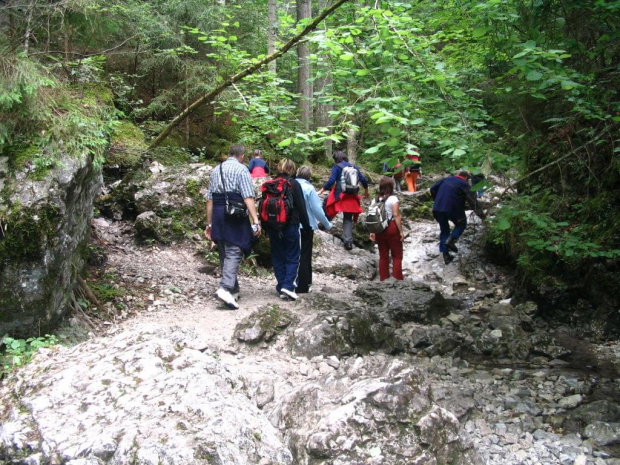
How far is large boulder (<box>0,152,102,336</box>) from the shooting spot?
4.81 m

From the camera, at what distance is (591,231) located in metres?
6.89

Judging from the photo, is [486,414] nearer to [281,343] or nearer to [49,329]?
[281,343]

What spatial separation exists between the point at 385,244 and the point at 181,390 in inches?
250

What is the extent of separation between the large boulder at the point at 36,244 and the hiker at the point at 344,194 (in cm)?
601

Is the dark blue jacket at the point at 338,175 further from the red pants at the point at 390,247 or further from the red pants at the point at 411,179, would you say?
the red pants at the point at 411,179

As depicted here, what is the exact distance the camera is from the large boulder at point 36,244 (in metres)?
4.81

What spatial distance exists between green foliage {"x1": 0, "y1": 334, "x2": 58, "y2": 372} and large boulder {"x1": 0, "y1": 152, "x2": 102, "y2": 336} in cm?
16

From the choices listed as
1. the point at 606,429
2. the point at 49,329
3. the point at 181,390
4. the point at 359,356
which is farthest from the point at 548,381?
the point at 49,329

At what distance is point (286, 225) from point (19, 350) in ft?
12.5

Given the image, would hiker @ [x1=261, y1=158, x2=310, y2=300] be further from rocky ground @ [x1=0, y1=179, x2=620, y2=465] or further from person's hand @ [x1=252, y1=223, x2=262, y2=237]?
rocky ground @ [x1=0, y1=179, x2=620, y2=465]

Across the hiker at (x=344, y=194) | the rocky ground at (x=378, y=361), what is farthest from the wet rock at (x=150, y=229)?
the hiker at (x=344, y=194)

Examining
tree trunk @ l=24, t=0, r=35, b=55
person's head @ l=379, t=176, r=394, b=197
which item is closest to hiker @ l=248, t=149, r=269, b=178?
person's head @ l=379, t=176, r=394, b=197

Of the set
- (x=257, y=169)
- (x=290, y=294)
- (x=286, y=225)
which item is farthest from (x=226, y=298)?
(x=257, y=169)

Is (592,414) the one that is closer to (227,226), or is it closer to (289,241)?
(289,241)
